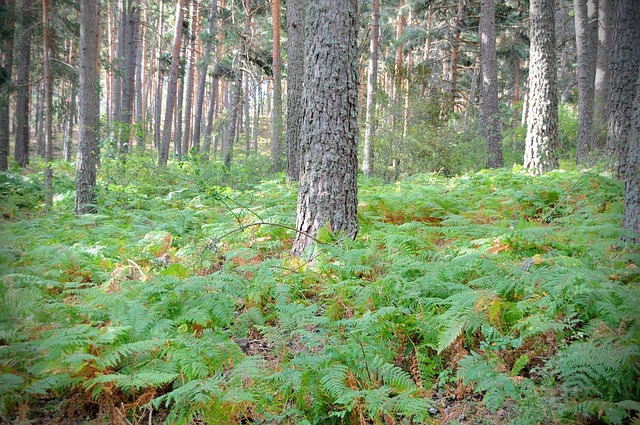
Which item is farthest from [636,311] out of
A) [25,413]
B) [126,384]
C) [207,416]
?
[25,413]

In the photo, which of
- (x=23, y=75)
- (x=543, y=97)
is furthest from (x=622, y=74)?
(x=23, y=75)

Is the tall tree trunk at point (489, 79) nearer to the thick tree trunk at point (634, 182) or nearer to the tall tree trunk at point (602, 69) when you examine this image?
the tall tree trunk at point (602, 69)

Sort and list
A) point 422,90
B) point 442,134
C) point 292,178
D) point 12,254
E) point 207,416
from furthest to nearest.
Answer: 1. point 422,90
2. point 442,134
3. point 292,178
4. point 12,254
5. point 207,416

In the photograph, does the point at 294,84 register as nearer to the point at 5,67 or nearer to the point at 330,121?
the point at 330,121

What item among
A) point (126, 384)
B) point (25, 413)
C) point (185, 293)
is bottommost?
point (25, 413)

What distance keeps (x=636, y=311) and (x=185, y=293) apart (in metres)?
3.39

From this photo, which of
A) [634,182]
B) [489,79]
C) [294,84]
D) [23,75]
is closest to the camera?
[634,182]

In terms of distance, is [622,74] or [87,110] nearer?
[622,74]

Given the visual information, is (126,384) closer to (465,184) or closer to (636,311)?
(636,311)

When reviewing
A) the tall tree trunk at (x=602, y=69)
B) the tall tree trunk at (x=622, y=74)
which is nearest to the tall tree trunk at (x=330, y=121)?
the tall tree trunk at (x=622, y=74)

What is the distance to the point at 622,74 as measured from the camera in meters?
7.24

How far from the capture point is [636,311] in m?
2.71

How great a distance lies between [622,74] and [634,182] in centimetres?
454

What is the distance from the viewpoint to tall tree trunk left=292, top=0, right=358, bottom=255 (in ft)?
15.5
